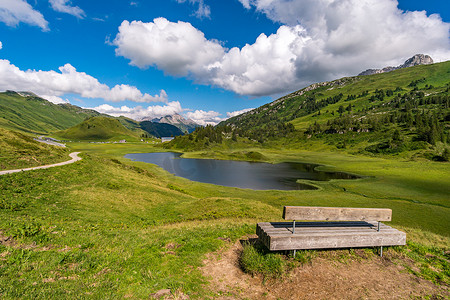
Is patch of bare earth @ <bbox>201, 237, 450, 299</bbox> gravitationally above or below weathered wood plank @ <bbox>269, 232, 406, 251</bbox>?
below

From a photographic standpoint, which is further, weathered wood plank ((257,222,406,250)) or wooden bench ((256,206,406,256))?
wooden bench ((256,206,406,256))

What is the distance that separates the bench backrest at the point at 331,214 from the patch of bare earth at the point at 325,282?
2.01m

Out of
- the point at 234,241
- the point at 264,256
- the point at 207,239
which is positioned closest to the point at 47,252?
the point at 207,239

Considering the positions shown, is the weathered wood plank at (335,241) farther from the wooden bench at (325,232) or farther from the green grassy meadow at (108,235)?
the green grassy meadow at (108,235)

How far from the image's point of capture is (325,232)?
1023cm

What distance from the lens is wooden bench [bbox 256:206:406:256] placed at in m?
9.24

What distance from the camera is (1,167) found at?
81.5 feet

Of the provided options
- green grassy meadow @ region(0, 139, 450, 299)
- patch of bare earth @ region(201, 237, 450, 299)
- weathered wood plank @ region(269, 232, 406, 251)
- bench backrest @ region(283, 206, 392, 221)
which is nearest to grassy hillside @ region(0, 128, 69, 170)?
green grassy meadow @ region(0, 139, 450, 299)

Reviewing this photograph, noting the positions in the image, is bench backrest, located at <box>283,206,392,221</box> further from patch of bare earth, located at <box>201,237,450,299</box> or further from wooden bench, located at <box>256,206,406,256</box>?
patch of bare earth, located at <box>201,237,450,299</box>

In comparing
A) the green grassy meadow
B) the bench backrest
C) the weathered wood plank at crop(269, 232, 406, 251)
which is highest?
the bench backrest

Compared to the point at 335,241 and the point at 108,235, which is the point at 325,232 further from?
the point at 108,235

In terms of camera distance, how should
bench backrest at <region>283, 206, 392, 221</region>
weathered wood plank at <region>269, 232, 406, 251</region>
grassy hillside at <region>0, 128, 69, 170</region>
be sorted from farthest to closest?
grassy hillside at <region>0, 128, 69, 170</region>
bench backrest at <region>283, 206, 392, 221</region>
weathered wood plank at <region>269, 232, 406, 251</region>

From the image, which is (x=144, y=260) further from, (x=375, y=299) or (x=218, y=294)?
(x=375, y=299)

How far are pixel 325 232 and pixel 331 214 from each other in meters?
1.04
